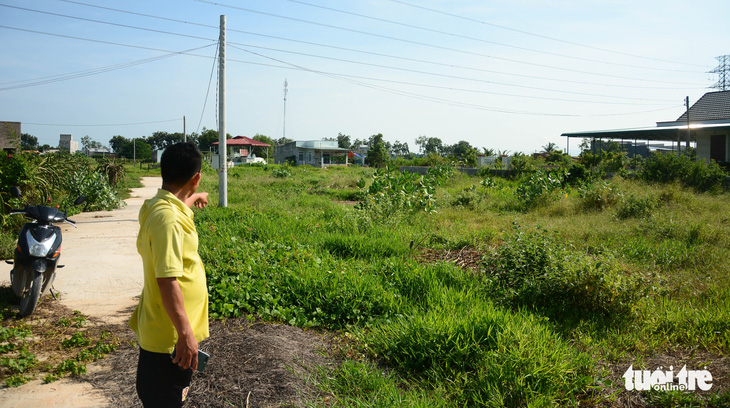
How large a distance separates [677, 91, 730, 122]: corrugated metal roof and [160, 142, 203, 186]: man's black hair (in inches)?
1217

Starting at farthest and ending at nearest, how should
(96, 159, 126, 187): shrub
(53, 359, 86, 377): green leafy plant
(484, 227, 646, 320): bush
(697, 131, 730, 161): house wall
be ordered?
(697, 131, 730, 161): house wall
(96, 159, 126, 187): shrub
(484, 227, 646, 320): bush
(53, 359, 86, 377): green leafy plant

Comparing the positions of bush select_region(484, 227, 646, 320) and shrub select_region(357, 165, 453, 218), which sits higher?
shrub select_region(357, 165, 453, 218)

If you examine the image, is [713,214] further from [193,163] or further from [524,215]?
[193,163]

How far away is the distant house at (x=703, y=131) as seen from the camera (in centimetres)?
2258

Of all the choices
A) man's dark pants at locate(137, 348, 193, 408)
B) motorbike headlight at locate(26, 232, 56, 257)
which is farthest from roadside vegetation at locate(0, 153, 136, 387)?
man's dark pants at locate(137, 348, 193, 408)

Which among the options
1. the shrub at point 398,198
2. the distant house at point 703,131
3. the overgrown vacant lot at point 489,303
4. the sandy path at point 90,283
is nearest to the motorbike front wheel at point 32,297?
the sandy path at point 90,283

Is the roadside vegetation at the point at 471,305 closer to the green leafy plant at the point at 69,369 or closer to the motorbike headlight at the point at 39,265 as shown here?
the green leafy plant at the point at 69,369

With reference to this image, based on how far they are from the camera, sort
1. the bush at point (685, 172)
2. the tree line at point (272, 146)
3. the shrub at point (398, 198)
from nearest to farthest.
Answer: the shrub at point (398, 198)
the bush at point (685, 172)
the tree line at point (272, 146)

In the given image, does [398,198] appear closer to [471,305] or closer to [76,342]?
[471,305]

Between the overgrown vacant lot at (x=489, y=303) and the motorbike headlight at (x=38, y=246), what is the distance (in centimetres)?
160

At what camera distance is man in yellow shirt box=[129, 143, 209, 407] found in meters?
1.99

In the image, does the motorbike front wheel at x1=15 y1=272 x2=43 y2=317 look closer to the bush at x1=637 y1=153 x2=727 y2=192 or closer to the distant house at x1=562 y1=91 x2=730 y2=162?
the bush at x1=637 y1=153 x2=727 y2=192

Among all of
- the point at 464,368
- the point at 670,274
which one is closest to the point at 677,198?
the point at 670,274

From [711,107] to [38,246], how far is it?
3224 centimetres
